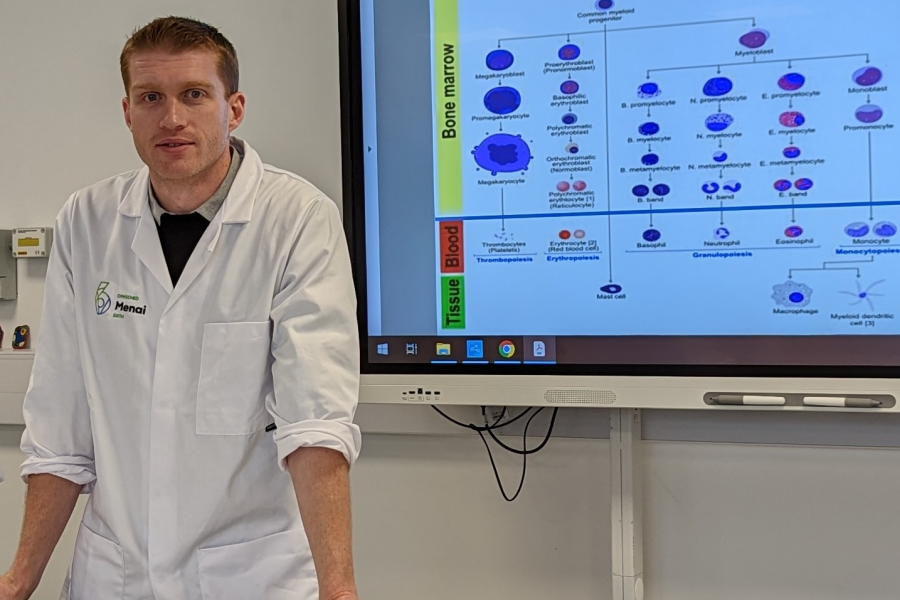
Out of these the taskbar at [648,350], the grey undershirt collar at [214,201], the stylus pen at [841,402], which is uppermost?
the grey undershirt collar at [214,201]

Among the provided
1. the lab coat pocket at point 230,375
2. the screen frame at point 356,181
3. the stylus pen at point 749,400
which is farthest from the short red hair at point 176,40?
the stylus pen at point 749,400

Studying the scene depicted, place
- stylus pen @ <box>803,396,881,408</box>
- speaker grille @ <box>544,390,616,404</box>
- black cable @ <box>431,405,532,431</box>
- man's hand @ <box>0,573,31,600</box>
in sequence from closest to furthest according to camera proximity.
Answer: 1. man's hand @ <box>0,573,31,600</box>
2. stylus pen @ <box>803,396,881,408</box>
3. speaker grille @ <box>544,390,616,404</box>
4. black cable @ <box>431,405,532,431</box>

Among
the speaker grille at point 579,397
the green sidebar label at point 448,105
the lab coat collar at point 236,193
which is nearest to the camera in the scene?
the lab coat collar at point 236,193

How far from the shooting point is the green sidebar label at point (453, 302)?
6.99ft

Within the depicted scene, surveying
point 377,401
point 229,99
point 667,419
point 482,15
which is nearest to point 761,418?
point 667,419

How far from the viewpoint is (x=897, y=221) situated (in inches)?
73.7

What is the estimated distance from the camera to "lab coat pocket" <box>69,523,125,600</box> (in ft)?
4.77

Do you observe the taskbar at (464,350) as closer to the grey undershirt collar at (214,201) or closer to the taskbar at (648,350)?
the taskbar at (648,350)

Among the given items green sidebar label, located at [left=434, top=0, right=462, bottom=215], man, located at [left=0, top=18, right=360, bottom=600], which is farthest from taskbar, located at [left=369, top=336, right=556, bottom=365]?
man, located at [left=0, top=18, right=360, bottom=600]

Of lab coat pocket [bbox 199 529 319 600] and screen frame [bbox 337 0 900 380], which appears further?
screen frame [bbox 337 0 900 380]

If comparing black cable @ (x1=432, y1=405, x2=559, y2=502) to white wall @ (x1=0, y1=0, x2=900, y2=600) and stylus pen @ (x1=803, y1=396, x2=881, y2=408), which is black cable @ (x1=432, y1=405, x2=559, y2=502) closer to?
white wall @ (x1=0, y1=0, x2=900, y2=600)

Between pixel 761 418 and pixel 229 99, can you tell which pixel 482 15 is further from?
pixel 761 418

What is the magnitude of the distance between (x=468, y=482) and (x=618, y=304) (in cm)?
61

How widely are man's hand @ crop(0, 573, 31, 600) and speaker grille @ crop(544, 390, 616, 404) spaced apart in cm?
109
